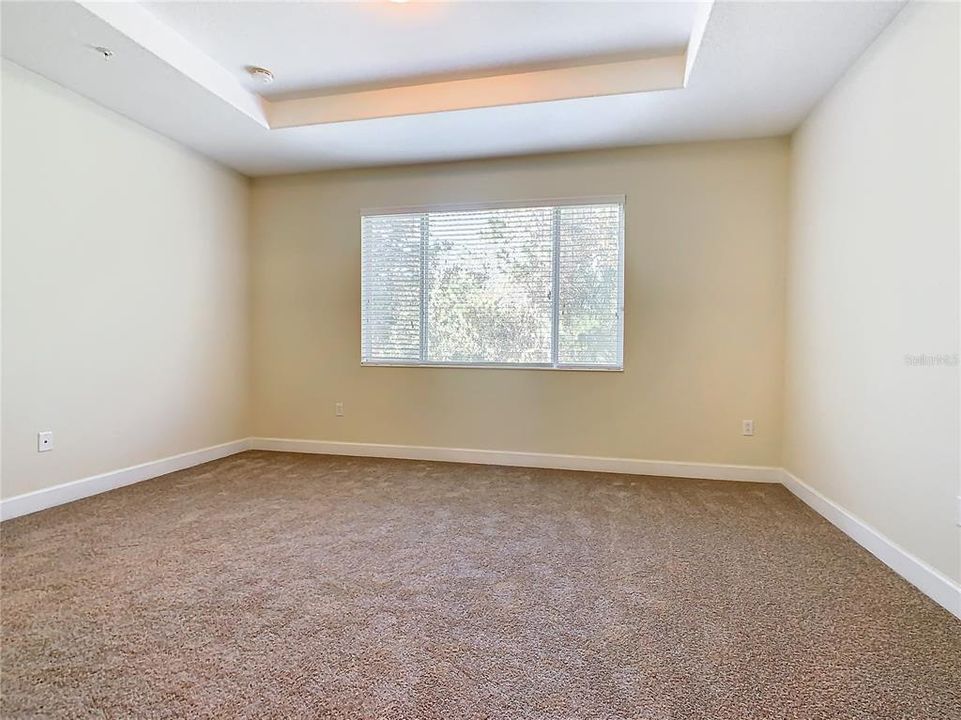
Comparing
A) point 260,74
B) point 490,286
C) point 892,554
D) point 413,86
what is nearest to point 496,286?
point 490,286

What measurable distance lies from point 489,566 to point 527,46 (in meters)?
2.80

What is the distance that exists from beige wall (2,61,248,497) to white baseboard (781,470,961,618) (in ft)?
14.6

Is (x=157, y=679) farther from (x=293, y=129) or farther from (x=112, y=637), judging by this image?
(x=293, y=129)

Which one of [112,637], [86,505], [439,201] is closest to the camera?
[112,637]

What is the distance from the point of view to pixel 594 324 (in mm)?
3844

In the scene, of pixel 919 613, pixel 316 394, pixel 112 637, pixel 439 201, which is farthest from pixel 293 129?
pixel 919 613

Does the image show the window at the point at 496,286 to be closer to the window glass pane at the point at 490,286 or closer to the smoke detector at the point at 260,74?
the window glass pane at the point at 490,286

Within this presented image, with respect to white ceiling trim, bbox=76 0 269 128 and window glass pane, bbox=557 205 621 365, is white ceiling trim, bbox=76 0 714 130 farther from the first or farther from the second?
window glass pane, bbox=557 205 621 365

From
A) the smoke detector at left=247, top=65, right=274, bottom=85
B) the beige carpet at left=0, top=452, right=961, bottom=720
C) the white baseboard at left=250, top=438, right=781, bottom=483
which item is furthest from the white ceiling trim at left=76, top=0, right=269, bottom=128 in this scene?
the white baseboard at left=250, top=438, right=781, bottom=483

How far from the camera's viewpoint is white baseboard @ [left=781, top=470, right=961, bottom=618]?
5.90 feet

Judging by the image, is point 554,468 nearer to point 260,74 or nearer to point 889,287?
point 889,287

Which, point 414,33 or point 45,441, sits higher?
point 414,33

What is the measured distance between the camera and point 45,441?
2.83m

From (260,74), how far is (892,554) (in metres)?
4.28
